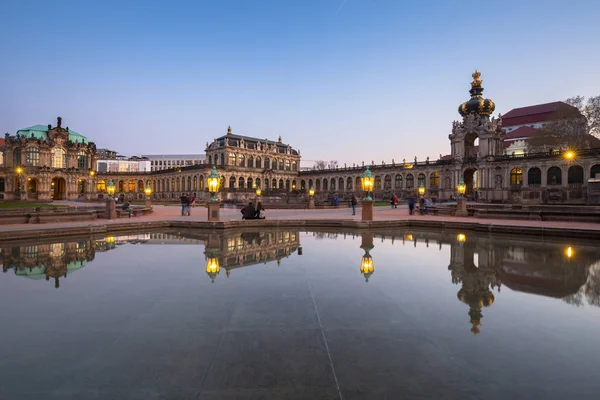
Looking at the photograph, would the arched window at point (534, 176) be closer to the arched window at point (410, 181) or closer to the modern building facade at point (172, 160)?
the arched window at point (410, 181)

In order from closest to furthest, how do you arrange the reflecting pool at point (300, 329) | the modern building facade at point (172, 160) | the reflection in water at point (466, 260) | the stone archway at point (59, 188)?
the reflecting pool at point (300, 329) → the reflection in water at point (466, 260) → the stone archway at point (59, 188) → the modern building facade at point (172, 160)

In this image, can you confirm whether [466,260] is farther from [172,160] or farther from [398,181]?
[172,160]

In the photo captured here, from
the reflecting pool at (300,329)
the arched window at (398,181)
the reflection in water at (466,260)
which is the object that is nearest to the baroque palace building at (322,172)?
the arched window at (398,181)

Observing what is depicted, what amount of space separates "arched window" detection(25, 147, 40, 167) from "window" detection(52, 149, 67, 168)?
8.59ft

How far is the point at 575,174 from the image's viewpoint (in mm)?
46094

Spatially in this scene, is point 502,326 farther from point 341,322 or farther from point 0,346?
point 0,346

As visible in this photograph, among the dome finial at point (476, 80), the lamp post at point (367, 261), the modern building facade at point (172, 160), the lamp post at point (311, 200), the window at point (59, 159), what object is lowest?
the lamp post at point (367, 261)

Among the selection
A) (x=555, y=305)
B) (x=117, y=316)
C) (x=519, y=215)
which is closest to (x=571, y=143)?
(x=519, y=215)

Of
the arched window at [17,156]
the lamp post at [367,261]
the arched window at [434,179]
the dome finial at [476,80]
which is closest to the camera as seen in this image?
the lamp post at [367,261]

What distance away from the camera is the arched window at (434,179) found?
65994 millimetres

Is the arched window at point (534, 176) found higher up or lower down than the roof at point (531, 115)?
lower down

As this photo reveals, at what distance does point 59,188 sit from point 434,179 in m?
79.8

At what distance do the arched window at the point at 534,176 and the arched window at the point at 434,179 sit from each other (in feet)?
56.8

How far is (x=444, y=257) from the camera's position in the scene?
33.3 ft
